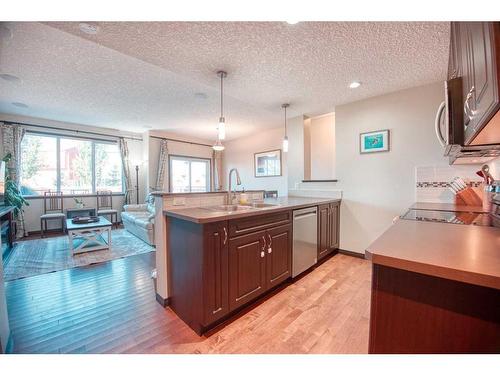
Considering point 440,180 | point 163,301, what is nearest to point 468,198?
point 440,180

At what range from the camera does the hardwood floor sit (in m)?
1.41

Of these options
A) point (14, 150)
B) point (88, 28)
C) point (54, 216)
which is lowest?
point (54, 216)

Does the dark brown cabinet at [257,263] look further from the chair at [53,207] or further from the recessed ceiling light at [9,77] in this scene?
the chair at [53,207]

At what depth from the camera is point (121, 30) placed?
1562 mm

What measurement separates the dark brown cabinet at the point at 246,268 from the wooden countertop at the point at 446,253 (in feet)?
3.47

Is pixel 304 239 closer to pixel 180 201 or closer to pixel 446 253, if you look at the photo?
pixel 180 201

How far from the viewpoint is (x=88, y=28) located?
5.01 ft

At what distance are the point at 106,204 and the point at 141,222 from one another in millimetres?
2311

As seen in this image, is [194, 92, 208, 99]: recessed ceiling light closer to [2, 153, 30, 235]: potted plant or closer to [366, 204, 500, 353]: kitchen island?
[366, 204, 500, 353]: kitchen island

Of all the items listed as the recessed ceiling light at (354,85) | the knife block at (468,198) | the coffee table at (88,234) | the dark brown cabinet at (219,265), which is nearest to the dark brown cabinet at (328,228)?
the dark brown cabinet at (219,265)

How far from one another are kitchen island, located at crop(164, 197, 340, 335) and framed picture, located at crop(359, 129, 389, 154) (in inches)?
71.1

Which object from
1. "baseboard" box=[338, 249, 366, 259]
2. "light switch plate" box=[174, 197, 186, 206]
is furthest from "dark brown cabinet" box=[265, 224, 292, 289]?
"baseboard" box=[338, 249, 366, 259]
